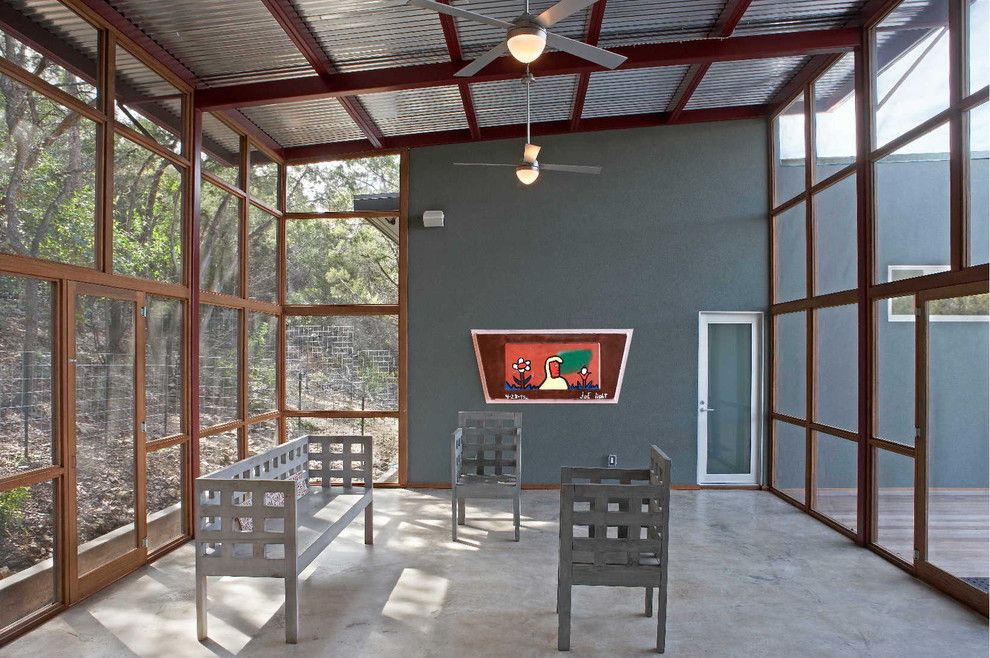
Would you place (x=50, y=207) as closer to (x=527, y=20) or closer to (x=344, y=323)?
(x=527, y=20)

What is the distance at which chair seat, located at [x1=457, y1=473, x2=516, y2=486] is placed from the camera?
214 inches

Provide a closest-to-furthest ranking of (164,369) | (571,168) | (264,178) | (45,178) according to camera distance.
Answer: (45,178) → (164,369) → (571,168) → (264,178)

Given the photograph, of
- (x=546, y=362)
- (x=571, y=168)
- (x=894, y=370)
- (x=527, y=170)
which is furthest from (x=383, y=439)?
(x=894, y=370)

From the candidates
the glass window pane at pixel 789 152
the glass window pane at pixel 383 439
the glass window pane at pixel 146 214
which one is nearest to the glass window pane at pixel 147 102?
the glass window pane at pixel 146 214

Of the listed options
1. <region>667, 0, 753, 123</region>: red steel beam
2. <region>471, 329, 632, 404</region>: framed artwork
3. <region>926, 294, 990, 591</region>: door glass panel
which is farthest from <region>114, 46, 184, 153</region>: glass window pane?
<region>926, 294, 990, 591</region>: door glass panel

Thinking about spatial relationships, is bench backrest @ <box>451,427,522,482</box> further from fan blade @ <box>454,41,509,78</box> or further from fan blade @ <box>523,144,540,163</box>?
fan blade @ <box>454,41,509,78</box>

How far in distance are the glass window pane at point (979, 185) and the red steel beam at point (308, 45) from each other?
441 centimetres

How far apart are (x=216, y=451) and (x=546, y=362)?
3415mm

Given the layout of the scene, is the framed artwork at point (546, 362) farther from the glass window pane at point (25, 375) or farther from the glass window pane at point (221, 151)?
the glass window pane at point (25, 375)

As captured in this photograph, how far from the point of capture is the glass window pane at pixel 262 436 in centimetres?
645

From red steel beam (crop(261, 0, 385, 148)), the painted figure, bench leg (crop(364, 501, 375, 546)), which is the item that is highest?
red steel beam (crop(261, 0, 385, 148))

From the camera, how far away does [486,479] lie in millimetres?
5484

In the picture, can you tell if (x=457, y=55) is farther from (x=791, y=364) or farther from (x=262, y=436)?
(x=791, y=364)

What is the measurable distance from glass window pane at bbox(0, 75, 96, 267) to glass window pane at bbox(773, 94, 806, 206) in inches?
243
